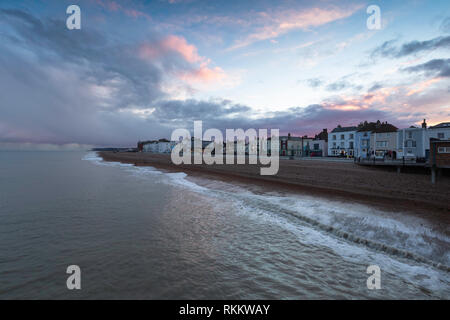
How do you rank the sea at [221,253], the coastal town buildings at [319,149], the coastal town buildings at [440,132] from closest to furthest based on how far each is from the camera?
the sea at [221,253] < the coastal town buildings at [440,132] < the coastal town buildings at [319,149]

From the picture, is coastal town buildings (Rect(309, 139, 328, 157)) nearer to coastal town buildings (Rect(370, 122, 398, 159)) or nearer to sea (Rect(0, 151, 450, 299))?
coastal town buildings (Rect(370, 122, 398, 159))

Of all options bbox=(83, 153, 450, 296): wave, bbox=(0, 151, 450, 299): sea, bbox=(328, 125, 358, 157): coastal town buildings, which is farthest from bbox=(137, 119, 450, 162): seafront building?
bbox=(0, 151, 450, 299): sea

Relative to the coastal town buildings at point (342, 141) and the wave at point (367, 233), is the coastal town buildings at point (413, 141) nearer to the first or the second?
the coastal town buildings at point (342, 141)

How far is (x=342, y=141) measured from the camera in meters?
71.2

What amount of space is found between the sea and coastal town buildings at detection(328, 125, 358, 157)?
65631 mm

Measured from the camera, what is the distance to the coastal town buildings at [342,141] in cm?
6788

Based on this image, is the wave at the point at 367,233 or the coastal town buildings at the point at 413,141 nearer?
the wave at the point at 367,233

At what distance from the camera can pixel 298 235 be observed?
28.9ft

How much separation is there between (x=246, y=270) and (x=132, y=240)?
4632 millimetres

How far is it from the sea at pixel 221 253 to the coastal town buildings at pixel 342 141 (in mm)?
65631

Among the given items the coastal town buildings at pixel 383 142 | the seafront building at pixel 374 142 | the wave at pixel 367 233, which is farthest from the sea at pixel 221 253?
the coastal town buildings at pixel 383 142

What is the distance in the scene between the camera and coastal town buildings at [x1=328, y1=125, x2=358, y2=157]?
67.9 metres

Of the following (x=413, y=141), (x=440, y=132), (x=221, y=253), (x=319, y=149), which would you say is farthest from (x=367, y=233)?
(x=319, y=149)

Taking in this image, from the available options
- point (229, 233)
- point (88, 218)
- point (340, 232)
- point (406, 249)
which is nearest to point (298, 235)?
point (340, 232)
